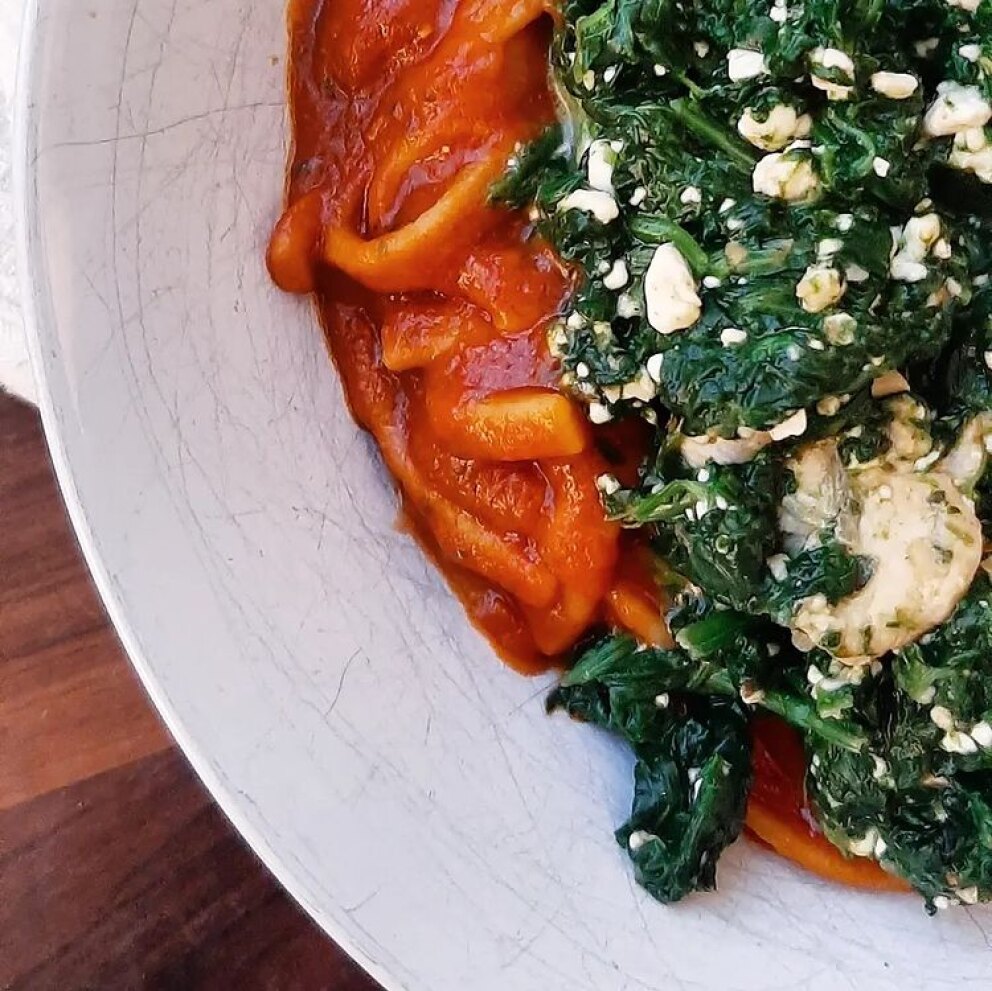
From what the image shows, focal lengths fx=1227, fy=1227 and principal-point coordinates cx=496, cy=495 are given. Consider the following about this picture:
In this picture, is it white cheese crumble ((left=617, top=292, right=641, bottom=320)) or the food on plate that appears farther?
white cheese crumble ((left=617, top=292, right=641, bottom=320))

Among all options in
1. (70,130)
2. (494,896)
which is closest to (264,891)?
(494,896)

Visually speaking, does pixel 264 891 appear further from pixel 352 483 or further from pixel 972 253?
pixel 972 253

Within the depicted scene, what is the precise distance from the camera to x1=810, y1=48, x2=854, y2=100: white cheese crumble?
180cm

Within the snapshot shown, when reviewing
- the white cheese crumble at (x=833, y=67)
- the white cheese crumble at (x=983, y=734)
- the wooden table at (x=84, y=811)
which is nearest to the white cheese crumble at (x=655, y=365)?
the white cheese crumble at (x=833, y=67)

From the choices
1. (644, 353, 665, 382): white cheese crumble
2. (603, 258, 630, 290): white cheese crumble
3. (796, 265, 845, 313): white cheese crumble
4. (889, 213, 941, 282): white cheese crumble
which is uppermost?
(889, 213, 941, 282): white cheese crumble

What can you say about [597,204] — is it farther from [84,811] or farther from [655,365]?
[84,811]

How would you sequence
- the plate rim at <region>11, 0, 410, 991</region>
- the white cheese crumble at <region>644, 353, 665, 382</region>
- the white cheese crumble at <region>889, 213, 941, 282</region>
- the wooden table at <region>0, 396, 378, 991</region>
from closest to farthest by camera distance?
the plate rim at <region>11, 0, 410, 991</region>, the white cheese crumble at <region>889, 213, 941, 282</region>, the white cheese crumble at <region>644, 353, 665, 382</region>, the wooden table at <region>0, 396, 378, 991</region>

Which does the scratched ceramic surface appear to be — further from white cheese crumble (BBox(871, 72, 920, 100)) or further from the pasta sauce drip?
white cheese crumble (BBox(871, 72, 920, 100))

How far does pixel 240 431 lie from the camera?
2062 mm

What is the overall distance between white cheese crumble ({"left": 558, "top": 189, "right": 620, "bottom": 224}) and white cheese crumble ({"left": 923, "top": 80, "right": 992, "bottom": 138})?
0.49 metres

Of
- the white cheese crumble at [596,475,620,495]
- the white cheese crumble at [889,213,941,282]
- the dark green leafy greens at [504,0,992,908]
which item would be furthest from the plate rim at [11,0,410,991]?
the white cheese crumble at [889,213,941,282]

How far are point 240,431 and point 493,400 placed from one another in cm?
43

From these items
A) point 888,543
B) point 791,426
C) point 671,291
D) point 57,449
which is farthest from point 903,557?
point 57,449

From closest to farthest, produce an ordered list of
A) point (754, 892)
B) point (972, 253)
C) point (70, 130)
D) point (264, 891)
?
1. point (70, 130)
2. point (972, 253)
3. point (754, 892)
4. point (264, 891)
